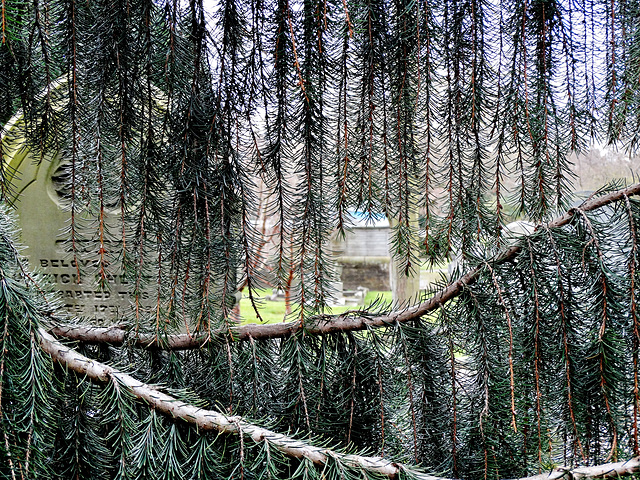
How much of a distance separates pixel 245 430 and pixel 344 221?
34 centimetres

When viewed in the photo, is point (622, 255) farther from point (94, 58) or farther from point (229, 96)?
point (94, 58)

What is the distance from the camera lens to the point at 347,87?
0.71 m

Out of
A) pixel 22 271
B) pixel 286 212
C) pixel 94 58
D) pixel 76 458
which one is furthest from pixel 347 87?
pixel 76 458

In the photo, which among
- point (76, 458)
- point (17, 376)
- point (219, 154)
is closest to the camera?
point (17, 376)

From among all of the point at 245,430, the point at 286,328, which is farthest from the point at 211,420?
the point at 286,328

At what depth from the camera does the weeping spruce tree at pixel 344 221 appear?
2.00ft

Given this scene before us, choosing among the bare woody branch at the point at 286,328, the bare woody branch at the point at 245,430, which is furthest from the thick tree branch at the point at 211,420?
the bare woody branch at the point at 286,328

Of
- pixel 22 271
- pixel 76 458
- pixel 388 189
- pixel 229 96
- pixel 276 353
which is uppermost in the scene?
pixel 229 96

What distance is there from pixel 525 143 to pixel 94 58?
2.29 ft

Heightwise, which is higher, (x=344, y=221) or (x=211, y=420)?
(x=344, y=221)

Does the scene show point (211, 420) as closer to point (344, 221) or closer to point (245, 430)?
point (245, 430)

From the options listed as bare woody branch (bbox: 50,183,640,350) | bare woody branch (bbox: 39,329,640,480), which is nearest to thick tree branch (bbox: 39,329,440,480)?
bare woody branch (bbox: 39,329,640,480)

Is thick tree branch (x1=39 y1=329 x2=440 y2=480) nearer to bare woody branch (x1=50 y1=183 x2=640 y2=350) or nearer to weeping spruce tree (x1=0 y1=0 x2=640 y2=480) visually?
weeping spruce tree (x1=0 y1=0 x2=640 y2=480)

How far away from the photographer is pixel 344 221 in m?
0.71
